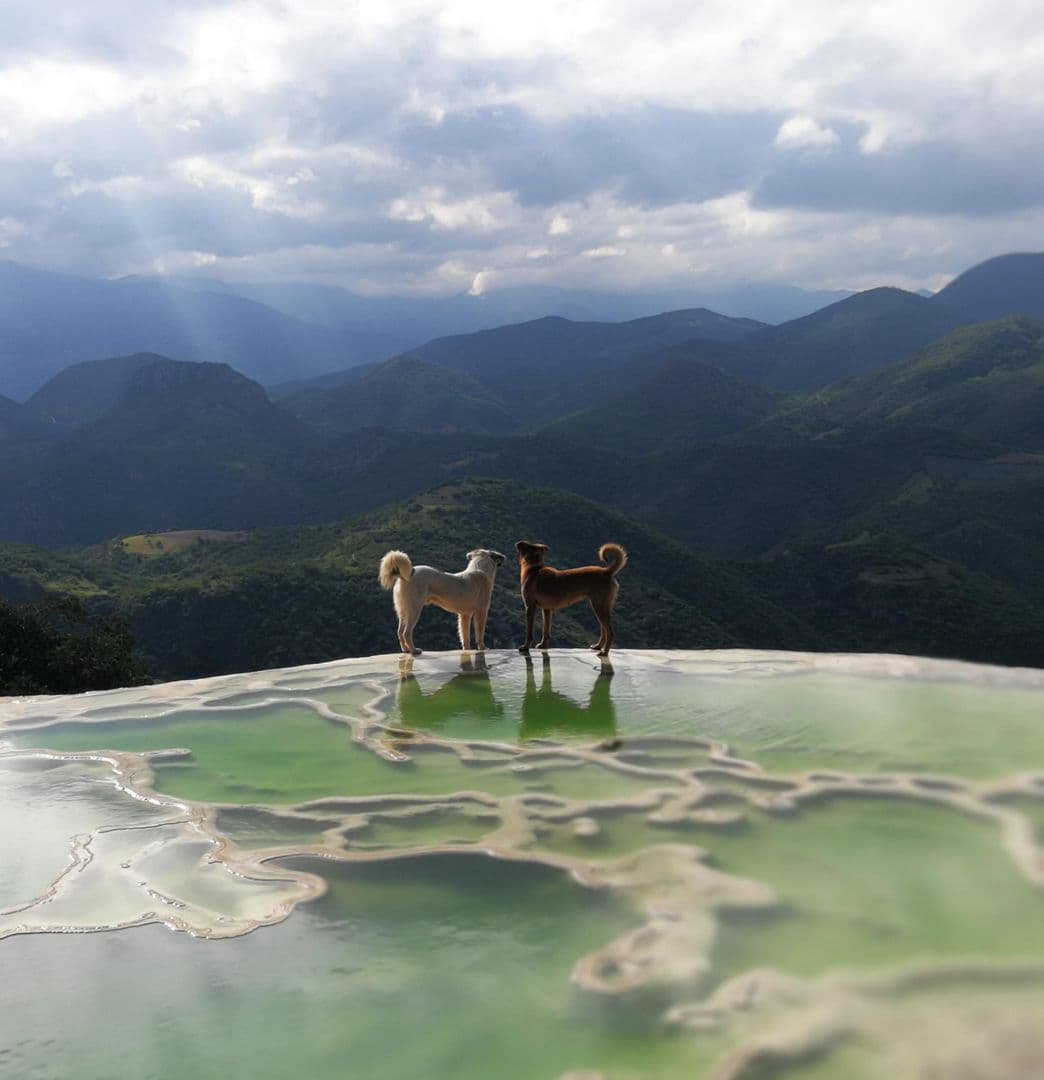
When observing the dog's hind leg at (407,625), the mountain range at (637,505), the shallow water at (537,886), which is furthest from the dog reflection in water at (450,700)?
the mountain range at (637,505)

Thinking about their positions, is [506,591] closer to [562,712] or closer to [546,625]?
[546,625]

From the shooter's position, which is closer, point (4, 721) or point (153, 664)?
point (4, 721)

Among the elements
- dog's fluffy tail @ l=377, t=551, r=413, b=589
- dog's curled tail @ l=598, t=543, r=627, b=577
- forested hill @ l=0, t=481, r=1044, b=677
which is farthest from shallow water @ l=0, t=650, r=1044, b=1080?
forested hill @ l=0, t=481, r=1044, b=677

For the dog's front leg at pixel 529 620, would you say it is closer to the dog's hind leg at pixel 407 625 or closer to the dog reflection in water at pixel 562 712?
the dog reflection in water at pixel 562 712

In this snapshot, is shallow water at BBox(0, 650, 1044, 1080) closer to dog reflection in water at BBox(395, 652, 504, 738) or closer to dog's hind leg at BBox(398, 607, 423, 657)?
dog reflection in water at BBox(395, 652, 504, 738)

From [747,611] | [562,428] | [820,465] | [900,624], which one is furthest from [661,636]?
[562,428]

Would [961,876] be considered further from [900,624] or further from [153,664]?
[900,624]
